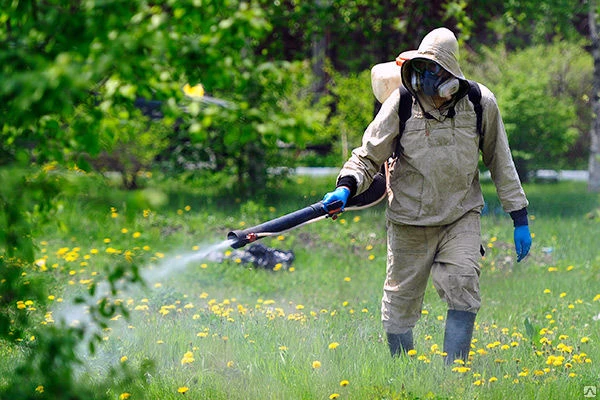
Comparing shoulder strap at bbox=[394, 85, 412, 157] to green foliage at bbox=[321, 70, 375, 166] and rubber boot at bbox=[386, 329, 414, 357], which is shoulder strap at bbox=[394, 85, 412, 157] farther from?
green foliage at bbox=[321, 70, 375, 166]

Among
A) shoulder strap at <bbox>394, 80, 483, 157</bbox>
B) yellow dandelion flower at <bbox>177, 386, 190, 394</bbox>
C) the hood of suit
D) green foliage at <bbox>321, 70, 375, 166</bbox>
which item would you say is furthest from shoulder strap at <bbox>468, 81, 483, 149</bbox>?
green foliage at <bbox>321, 70, 375, 166</bbox>

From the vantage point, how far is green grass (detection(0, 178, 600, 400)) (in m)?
4.19

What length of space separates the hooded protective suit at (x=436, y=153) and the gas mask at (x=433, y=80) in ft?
0.12

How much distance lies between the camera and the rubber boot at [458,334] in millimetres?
4625

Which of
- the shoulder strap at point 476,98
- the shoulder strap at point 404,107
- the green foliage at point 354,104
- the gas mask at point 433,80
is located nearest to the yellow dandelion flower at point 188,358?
the shoulder strap at point 404,107

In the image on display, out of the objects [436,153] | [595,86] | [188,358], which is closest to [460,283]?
[436,153]

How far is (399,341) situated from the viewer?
4930 millimetres

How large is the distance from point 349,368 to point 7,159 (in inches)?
87.7

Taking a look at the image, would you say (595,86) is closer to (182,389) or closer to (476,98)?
(476,98)

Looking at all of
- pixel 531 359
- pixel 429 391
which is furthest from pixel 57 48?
pixel 531 359

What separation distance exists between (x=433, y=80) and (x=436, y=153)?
0.36 metres

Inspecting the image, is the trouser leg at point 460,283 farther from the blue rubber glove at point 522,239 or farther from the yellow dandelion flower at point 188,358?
the yellow dandelion flower at point 188,358

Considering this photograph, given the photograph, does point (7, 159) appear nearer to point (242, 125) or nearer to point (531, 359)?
point (242, 125)

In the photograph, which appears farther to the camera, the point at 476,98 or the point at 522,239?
the point at 522,239
